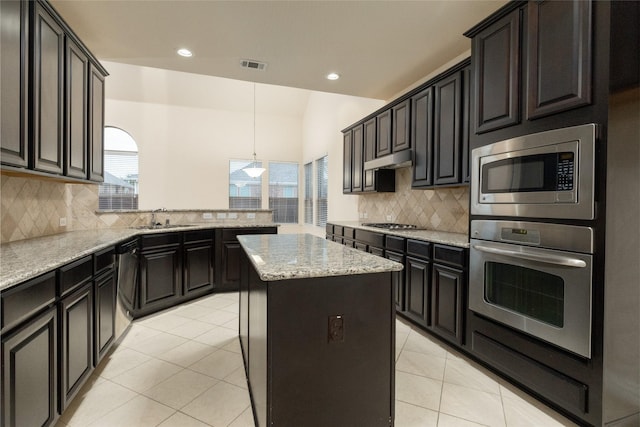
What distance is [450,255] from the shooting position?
2482 millimetres

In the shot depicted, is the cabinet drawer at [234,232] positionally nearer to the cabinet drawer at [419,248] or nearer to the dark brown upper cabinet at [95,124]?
the dark brown upper cabinet at [95,124]

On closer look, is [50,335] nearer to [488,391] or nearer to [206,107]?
[488,391]

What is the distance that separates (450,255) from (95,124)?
11.3 feet

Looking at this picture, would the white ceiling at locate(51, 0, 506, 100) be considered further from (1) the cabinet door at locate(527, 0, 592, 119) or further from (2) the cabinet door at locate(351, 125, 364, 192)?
(2) the cabinet door at locate(351, 125, 364, 192)

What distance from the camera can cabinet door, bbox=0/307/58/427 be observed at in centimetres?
119

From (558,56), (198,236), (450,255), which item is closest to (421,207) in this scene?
(450,255)

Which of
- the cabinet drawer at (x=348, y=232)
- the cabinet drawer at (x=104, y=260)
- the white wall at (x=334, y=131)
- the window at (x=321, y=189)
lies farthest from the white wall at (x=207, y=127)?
the cabinet drawer at (x=104, y=260)

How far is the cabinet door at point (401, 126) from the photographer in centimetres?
341

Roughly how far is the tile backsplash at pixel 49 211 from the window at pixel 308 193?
3790 mm

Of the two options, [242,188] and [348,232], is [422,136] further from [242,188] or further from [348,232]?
[242,188]

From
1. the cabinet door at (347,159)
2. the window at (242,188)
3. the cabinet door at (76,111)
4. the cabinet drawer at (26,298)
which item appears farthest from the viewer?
the window at (242,188)

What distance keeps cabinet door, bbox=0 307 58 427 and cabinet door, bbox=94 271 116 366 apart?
564 mm

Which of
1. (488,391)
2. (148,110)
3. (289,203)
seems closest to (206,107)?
(148,110)

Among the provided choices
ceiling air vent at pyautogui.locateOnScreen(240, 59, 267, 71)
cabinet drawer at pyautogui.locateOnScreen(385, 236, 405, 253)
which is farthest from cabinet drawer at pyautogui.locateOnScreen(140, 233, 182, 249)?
cabinet drawer at pyautogui.locateOnScreen(385, 236, 405, 253)
